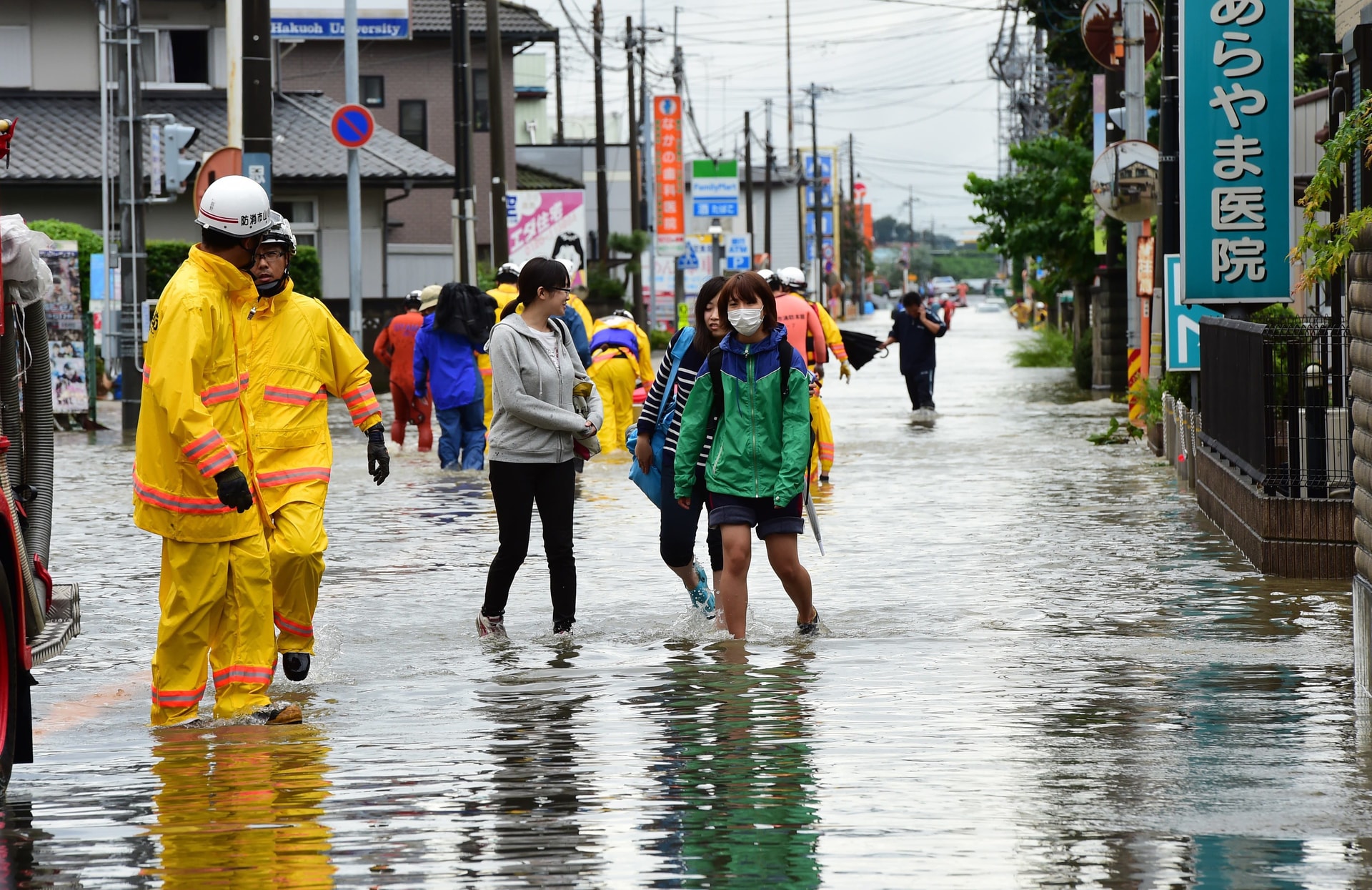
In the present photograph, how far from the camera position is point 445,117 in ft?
174

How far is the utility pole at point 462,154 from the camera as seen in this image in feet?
99.4

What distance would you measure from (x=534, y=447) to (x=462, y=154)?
21594mm

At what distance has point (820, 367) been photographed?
1691 centimetres

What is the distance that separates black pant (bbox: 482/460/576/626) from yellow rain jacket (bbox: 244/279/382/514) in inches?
51.7

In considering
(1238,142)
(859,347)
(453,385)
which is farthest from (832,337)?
(1238,142)

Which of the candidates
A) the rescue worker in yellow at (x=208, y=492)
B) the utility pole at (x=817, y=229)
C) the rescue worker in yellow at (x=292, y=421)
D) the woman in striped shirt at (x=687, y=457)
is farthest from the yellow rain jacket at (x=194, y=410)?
the utility pole at (x=817, y=229)

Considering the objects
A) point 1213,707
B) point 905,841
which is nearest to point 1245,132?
point 1213,707

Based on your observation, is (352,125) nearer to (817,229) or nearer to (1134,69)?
(1134,69)

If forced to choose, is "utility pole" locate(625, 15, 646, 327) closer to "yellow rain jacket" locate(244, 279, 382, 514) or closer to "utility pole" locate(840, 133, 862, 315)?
"yellow rain jacket" locate(244, 279, 382, 514)

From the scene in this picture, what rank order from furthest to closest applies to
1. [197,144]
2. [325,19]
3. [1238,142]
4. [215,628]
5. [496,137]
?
[197,144]
[496,137]
[325,19]
[1238,142]
[215,628]

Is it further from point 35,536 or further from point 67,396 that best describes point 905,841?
point 67,396

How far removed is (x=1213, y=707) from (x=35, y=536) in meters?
4.20

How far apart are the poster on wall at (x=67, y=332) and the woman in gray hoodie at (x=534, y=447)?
15.7 metres

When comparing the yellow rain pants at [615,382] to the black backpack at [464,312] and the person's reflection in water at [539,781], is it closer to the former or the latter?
the black backpack at [464,312]
